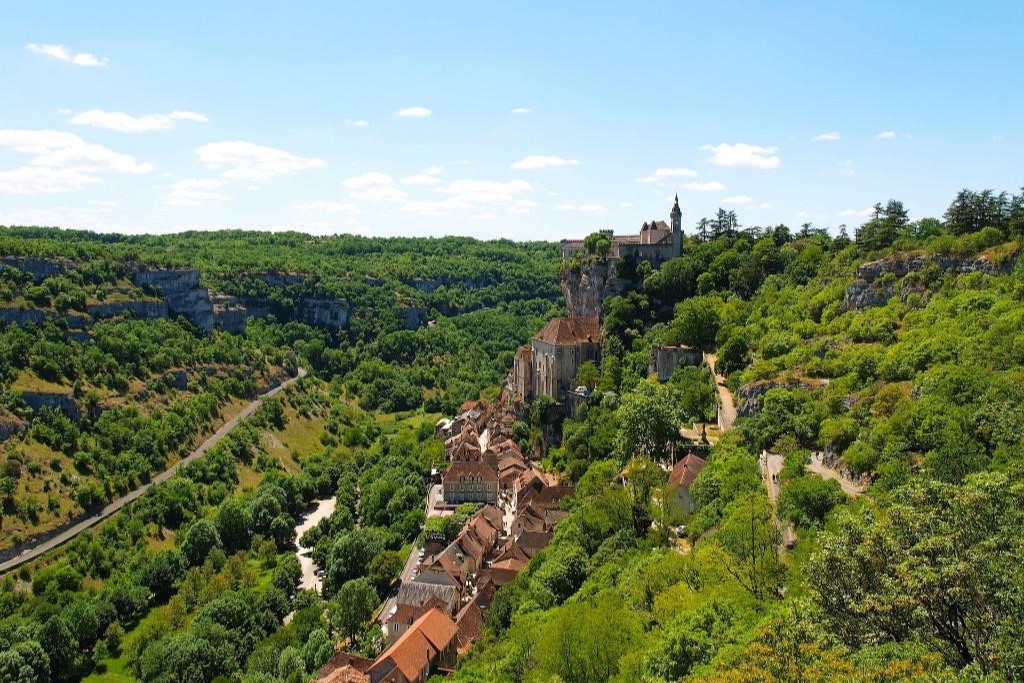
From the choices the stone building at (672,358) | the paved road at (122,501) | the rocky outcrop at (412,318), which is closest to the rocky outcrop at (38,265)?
the paved road at (122,501)

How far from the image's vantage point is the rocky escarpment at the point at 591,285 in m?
79.3

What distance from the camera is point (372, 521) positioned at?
68062 millimetres

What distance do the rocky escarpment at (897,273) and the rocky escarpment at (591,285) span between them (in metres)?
27.3

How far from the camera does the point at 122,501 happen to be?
79.8m

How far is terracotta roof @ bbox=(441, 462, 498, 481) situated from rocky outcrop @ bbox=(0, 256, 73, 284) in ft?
247

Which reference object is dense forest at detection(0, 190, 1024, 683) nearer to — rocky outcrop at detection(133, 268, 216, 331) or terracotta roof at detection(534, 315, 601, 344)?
terracotta roof at detection(534, 315, 601, 344)

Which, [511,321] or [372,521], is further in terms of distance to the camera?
[511,321]

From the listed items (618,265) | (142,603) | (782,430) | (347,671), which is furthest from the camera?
(618,265)

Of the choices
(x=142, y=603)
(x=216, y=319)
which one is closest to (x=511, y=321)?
(x=216, y=319)

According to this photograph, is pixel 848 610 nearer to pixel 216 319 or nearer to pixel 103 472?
pixel 103 472

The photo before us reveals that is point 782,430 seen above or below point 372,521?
above

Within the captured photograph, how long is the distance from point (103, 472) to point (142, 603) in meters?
25.9

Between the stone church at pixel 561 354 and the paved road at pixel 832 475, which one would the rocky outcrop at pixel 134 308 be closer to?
the stone church at pixel 561 354

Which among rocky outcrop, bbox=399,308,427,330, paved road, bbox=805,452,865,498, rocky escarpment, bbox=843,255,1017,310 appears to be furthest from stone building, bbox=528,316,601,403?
rocky outcrop, bbox=399,308,427,330
